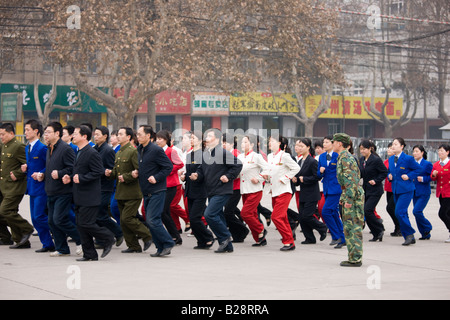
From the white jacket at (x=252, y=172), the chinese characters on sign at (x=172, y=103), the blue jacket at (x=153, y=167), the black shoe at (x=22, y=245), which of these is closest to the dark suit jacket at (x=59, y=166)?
the blue jacket at (x=153, y=167)

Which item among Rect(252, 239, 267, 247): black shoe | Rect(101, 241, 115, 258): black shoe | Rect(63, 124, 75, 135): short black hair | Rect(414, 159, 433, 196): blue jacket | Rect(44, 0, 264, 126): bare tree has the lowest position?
Rect(252, 239, 267, 247): black shoe

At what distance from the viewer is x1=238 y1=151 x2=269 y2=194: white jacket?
11914 millimetres

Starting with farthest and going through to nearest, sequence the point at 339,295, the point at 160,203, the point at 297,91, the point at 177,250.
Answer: the point at 297,91, the point at 177,250, the point at 160,203, the point at 339,295

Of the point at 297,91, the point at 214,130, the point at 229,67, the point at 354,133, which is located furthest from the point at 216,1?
the point at 354,133

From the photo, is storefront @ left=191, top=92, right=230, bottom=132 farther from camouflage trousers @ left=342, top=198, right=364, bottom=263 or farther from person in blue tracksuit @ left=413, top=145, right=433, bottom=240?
camouflage trousers @ left=342, top=198, right=364, bottom=263

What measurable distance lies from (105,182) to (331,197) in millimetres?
3547

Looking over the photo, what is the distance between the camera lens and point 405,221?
12.3m

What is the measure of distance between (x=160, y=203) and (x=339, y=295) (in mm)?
3662

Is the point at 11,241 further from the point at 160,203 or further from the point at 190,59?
the point at 190,59

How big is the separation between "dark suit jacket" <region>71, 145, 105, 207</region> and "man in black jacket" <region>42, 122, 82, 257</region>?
0.26 meters

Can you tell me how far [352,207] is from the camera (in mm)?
9859

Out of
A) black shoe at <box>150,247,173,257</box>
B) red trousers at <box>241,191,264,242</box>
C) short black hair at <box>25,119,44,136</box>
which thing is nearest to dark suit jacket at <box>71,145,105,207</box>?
black shoe at <box>150,247,173,257</box>

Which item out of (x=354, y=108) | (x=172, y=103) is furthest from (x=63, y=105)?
(x=354, y=108)

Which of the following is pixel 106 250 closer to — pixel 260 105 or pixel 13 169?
pixel 13 169
